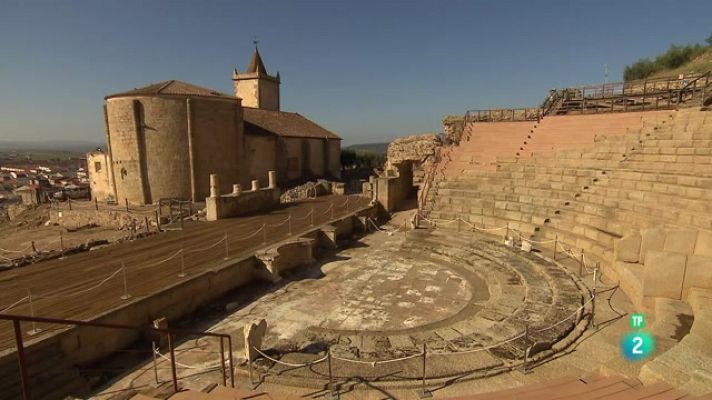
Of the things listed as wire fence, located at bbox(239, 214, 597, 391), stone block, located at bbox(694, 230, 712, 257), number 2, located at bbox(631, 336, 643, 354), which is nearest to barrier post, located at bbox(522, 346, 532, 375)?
wire fence, located at bbox(239, 214, 597, 391)

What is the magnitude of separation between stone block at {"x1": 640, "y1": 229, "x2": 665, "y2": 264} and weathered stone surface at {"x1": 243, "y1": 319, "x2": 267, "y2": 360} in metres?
9.45

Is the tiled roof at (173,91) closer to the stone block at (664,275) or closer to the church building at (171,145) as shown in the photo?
the church building at (171,145)

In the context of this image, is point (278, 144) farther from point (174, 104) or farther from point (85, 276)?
point (85, 276)

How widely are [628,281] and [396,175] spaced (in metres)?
14.3

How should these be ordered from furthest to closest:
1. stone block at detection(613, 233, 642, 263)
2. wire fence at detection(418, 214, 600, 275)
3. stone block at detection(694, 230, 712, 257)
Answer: wire fence at detection(418, 214, 600, 275), stone block at detection(613, 233, 642, 263), stone block at detection(694, 230, 712, 257)

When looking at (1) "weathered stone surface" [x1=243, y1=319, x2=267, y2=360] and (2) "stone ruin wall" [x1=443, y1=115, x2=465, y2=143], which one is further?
(2) "stone ruin wall" [x1=443, y1=115, x2=465, y2=143]

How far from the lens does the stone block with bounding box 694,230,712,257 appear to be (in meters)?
8.05

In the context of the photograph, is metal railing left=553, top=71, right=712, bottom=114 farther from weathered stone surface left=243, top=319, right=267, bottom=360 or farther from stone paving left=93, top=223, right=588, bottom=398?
weathered stone surface left=243, top=319, right=267, bottom=360

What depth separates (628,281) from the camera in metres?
9.26

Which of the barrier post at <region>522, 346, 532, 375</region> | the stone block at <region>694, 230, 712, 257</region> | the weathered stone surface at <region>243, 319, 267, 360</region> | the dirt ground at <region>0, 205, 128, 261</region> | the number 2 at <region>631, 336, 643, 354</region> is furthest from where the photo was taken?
the dirt ground at <region>0, 205, 128, 261</region>

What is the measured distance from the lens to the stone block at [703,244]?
26.4 feet

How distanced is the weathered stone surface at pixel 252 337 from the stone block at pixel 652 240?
945 centimetres

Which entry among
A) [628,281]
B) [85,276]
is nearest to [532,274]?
[628,281]

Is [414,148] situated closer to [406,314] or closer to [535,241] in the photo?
[535,241]
